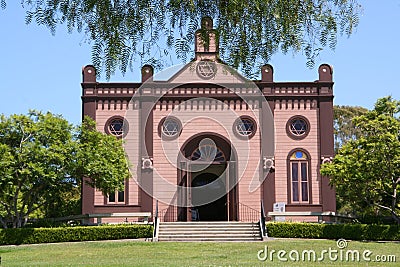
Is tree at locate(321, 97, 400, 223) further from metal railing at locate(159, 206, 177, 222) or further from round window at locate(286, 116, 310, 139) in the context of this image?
metal railing at locate(159, 206, 177, 222)


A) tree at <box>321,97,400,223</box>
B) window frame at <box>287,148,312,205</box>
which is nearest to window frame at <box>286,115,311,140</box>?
window frame at <box>287,148,312,205</box>

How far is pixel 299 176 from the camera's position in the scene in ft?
80.2

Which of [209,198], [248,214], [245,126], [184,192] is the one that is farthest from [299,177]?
[184,192]

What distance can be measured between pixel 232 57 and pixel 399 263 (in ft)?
32.3

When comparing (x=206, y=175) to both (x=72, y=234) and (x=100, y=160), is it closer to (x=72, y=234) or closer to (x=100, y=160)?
(x=100, y=160)

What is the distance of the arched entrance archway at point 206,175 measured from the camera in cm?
2439

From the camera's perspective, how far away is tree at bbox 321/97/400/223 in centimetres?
1994

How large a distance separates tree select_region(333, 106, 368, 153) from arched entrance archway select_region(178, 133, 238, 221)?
20.4 meters

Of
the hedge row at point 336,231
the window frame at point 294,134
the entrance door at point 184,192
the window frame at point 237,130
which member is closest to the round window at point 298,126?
the window frame at point 294,134

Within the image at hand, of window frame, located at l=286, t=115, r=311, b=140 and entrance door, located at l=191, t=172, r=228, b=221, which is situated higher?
window frame, located at l=286, t=115, r=311, b=140

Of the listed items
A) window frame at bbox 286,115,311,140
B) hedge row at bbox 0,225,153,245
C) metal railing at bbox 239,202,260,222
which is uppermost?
window frame at bbox 286,115,311,140

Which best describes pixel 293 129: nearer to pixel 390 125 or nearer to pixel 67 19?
pixel 390 125

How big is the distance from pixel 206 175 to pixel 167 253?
9967mm

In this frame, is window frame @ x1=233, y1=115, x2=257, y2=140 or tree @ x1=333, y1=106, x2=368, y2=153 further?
tree @ x1=333, y1=106, x2=368, y2=153
